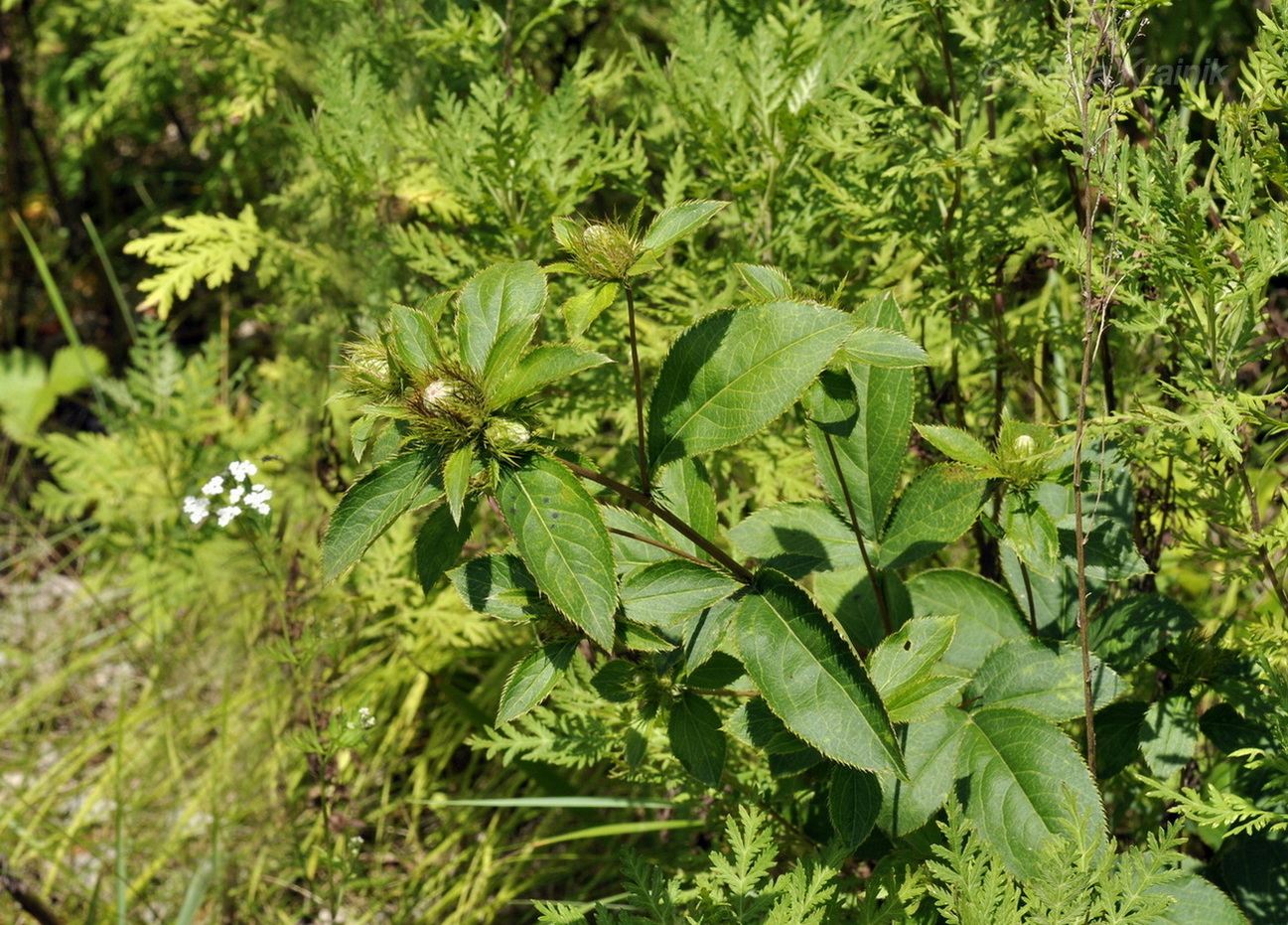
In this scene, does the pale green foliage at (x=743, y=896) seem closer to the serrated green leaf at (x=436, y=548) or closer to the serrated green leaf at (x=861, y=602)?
the serrated green leaf at (x=861, y=602)

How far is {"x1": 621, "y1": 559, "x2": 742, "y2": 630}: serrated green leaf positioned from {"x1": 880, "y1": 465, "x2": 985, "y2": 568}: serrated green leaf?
0.91ft

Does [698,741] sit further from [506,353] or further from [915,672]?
[506,353]

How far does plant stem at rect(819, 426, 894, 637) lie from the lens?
4.12 ft

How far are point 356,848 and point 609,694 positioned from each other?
895 millimetres

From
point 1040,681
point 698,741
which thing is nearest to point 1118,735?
point 1040,681

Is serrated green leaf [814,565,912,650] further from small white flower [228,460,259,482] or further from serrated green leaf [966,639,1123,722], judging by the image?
small white flower [228,460,259,482]

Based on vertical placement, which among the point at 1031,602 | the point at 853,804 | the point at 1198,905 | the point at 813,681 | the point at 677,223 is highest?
the point at 677,223

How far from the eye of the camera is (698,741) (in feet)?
3.95

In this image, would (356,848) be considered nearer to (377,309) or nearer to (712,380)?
(377,309)

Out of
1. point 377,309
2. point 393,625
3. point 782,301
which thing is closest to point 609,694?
point 782,301

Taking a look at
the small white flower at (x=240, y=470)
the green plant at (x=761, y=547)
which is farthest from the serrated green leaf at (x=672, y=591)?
the small white flower at (x=240, y=470)

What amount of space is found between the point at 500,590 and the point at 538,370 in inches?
11.9

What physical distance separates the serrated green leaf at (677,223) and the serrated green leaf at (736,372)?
0.10 m

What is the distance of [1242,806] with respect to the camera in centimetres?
117
